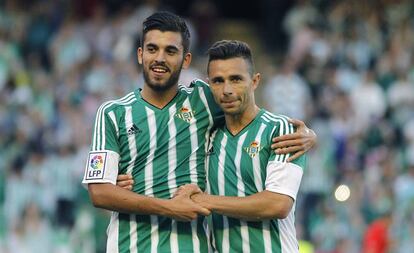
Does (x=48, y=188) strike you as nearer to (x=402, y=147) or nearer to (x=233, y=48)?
(x=402, y=147)

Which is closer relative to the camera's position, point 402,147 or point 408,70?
point 402,147

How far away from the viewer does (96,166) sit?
26.9ft

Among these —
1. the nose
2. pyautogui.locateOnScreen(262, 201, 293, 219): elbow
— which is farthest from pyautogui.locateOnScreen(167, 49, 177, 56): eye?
pyautogui.locateOnScreen(262, 201, 293, 219): elbow

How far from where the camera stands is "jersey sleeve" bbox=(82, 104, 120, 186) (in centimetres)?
820

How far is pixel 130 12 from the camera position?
20250 millimetres

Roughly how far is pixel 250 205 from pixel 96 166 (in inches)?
40.5

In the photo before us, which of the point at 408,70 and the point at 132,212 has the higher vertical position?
the point at 408,70

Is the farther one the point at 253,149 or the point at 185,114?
the point at 185,114

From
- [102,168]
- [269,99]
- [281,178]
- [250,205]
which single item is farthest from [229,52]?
[269,99]

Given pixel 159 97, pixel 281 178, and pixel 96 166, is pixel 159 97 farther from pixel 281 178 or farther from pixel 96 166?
pixel 281 178

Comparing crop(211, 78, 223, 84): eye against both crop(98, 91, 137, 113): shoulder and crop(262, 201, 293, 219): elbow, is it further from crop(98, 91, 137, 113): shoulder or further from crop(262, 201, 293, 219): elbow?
crop(262, 201, 293, 219): elbow

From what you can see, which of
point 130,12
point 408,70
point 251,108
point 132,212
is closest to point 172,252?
point 132,212

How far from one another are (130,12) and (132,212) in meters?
12.4

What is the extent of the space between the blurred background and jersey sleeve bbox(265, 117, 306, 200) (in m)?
7.15
